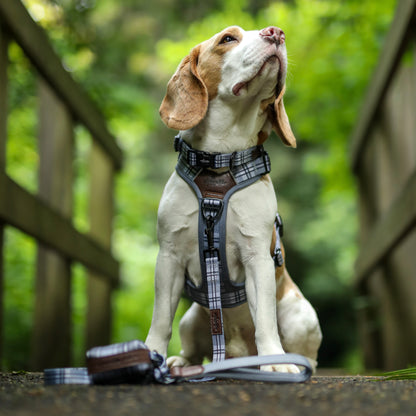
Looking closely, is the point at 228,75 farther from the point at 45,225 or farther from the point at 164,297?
the point at 45,225

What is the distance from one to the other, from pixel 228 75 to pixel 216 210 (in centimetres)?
58

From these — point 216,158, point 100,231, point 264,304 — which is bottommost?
Answer: point 264,304

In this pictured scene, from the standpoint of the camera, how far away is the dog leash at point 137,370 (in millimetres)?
2004

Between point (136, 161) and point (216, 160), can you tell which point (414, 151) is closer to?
point (216, 160)

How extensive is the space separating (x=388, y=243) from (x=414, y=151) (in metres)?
0.73

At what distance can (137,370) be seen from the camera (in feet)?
6.57

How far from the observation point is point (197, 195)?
2574mm

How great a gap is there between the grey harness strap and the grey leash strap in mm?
354

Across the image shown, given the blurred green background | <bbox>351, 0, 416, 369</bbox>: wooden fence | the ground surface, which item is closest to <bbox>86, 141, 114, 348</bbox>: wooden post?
the blurred green background

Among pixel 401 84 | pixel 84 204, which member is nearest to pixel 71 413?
pixel 401 84

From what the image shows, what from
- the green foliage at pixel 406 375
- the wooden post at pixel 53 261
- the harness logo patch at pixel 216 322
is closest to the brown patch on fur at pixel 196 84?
the harness logo patch at pixel 216 322

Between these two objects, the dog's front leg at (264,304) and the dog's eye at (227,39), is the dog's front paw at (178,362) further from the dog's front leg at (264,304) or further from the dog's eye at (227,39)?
the dog's eye at (227,39)

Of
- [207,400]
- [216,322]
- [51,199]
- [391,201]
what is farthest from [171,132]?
[207,400]

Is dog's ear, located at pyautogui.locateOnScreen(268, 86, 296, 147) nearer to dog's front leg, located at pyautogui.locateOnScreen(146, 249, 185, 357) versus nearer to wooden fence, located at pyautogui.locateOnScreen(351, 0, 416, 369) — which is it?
dog's front leg, located at pyautogui.locateOnScreen(146, 249, 185, 357)
